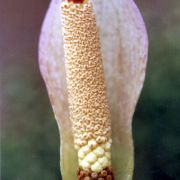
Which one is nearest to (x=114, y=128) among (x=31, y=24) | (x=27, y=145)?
(x=27, y=145)

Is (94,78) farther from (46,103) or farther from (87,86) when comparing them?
(46,103)

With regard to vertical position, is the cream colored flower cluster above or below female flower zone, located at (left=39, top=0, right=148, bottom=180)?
below

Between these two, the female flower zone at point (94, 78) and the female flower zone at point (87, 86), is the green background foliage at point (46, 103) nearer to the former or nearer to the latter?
the female flower zone at point (94, 78)

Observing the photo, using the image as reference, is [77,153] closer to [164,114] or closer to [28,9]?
[164,114]

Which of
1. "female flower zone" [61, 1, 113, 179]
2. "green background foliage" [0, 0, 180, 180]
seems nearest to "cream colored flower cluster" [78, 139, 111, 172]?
"female flower zone" [61, 1, 113, 179]

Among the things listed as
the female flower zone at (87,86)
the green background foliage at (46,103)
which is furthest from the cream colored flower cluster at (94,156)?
the green background foliage at (46,103)

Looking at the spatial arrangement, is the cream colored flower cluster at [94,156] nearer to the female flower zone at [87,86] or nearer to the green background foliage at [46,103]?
the female flower zone at [87,86]

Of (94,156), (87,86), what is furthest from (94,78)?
(94,156)

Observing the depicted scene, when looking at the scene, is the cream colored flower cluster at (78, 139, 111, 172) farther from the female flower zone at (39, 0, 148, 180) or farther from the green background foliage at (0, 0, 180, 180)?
the green background foliage at (0, 0, 180, 180)

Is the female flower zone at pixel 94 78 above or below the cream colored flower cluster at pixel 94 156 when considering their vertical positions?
above
